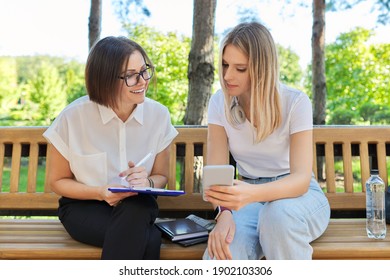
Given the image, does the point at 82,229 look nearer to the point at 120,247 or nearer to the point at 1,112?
the point at 120,247

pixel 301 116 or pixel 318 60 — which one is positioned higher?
pixel 318 60

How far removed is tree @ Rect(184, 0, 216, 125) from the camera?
3.70 meters

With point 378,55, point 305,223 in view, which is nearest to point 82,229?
point 305,223

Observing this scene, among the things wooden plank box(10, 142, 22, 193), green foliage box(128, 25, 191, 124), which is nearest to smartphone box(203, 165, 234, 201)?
wooden plank box(10, 142, 22, 193)

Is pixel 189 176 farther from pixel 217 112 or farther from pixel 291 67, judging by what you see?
pixel 291 67

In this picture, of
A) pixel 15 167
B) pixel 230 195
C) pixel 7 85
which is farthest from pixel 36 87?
pixel 230 195

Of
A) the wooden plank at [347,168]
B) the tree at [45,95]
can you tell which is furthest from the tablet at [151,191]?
the tree at [45,95]

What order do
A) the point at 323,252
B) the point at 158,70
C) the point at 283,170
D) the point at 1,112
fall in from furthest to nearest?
1. the point at 1,112
2. the point at 158,70
3. the point at 283,170
4. the point at 323,252

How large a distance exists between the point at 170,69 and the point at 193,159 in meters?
5.21

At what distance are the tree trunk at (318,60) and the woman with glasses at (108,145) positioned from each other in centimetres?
313

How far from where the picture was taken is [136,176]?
7.13 feet

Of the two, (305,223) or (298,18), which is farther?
(298,18)

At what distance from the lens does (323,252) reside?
2.10 m
